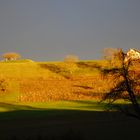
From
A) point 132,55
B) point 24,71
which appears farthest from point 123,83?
point 24,71

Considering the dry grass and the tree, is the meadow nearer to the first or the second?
the dry grass

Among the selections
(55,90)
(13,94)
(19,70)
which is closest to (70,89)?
(55,90)

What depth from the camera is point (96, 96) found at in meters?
66.3

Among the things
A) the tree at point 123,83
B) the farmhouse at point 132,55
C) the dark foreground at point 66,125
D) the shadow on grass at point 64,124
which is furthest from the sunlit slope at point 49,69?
the tree at point 123,83

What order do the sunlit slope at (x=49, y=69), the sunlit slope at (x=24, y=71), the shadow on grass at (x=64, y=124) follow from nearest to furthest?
1. the shadow on grass at (x=64, y=124)
2. the sunlit slope at (x=24, y=71)
3. the sunlit slope at (x=49, y=69)

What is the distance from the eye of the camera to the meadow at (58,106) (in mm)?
34938

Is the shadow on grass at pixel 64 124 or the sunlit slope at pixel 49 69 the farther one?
the sunlit slope at pixel 49 69

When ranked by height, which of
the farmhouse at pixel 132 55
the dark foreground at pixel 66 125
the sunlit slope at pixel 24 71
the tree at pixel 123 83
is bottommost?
the dark foreground at pixel 66 125

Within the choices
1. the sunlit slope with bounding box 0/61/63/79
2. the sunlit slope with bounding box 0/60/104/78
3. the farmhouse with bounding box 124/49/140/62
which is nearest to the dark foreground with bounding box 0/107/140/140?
the farmhouse with bounding box 124/49/140/62

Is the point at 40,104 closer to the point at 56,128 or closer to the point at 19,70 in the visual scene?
the point at 56,128

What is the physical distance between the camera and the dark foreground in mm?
33062

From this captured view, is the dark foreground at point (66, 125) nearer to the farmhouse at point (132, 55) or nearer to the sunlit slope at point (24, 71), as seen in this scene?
the farmhouse at point (132, 55)

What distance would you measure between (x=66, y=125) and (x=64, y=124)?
2.22ft

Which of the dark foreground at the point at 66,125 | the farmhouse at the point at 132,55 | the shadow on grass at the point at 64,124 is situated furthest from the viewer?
the shadow on grass at the point at 64,124
